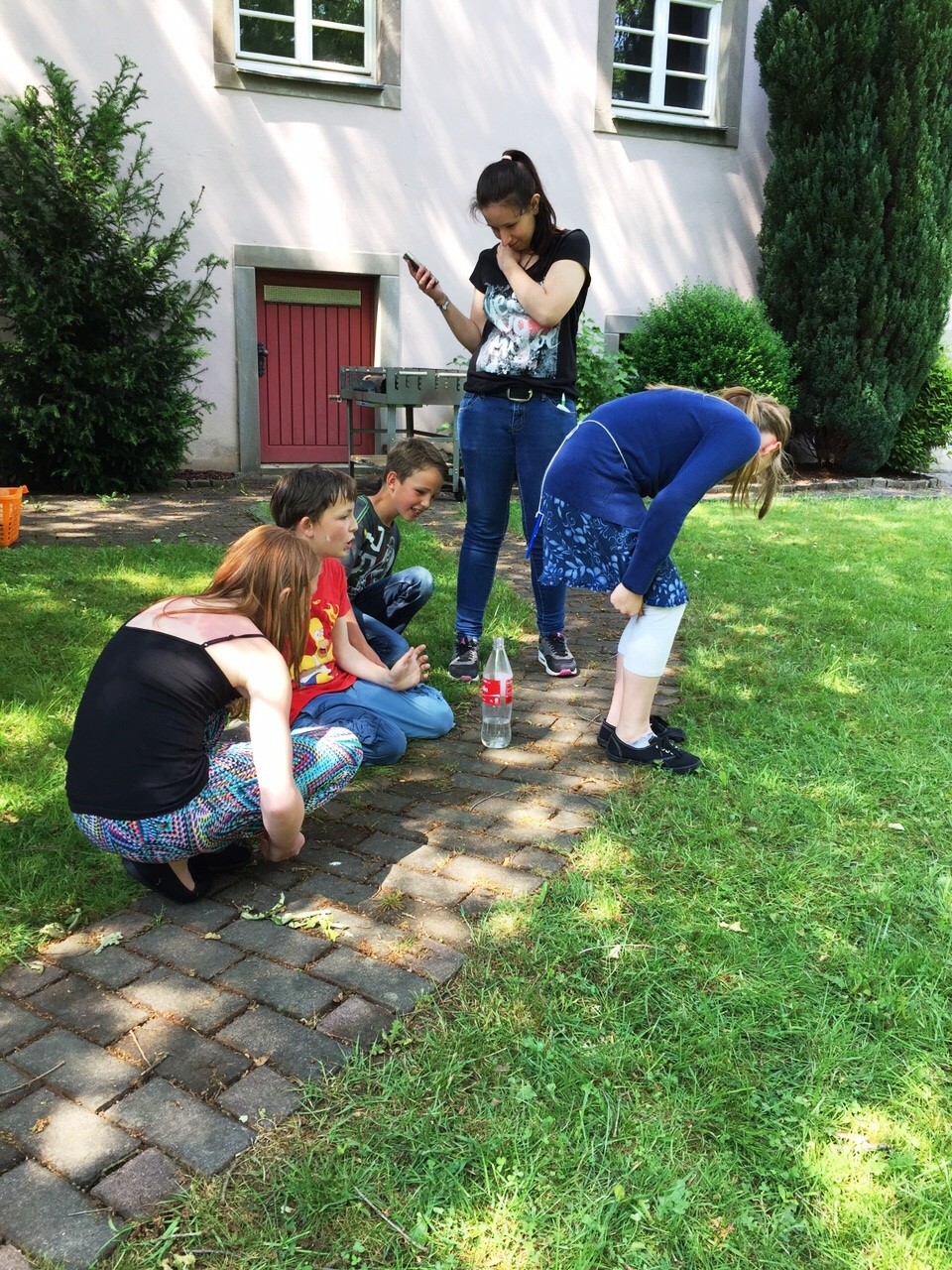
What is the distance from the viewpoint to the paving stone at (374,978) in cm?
237

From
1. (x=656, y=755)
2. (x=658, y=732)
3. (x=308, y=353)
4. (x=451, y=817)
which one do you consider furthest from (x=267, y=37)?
(x=451, y=817)

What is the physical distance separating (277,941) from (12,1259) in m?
0.96

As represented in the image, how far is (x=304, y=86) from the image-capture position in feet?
32.5

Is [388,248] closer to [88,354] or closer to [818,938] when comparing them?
[88,354]

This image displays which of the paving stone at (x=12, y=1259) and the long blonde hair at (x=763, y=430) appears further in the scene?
the long blonde hair at (x=763, y=430)

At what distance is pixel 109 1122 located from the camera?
2.00 metres

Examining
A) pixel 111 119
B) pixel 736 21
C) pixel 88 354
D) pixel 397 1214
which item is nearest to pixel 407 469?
pixel 397 1214

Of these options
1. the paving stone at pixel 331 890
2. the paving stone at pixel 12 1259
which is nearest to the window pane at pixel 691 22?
the paving stone at pixel 331 890

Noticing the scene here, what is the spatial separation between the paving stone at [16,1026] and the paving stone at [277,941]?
46cm

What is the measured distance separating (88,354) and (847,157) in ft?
25.3

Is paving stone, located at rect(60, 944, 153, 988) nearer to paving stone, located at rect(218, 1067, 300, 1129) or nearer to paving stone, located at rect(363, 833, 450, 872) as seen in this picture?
paving stone, located at rect(218, 1067, 300, 1129)

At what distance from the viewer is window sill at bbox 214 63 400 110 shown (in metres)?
9.59

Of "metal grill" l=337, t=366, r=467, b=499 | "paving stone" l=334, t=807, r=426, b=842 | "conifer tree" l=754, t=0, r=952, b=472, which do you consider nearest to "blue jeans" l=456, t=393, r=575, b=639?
"paving stone" l=334, t=807, r=426, b=842

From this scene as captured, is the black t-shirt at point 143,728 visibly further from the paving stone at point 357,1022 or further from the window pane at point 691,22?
the window pane at point 691,22
